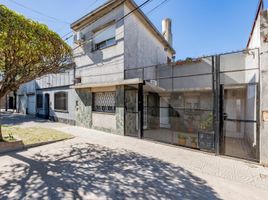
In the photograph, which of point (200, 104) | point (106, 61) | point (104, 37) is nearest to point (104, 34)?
point (104, 37)

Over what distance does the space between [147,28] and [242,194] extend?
10647 mm

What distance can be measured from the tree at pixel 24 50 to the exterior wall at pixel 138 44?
393 cm

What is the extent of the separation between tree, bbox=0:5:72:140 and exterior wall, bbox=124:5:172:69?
393 centimetres

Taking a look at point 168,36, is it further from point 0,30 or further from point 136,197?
point 136,197

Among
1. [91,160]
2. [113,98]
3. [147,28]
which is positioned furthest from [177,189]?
[147,28]

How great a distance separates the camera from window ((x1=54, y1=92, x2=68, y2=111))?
12.8 metres

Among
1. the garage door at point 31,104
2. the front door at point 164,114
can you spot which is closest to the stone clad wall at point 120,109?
the front door at point 164,114

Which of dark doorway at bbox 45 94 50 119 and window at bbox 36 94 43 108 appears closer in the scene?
dark doorway at bbox 45 94 50 119

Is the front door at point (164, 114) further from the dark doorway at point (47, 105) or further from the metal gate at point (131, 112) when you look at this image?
the dark doorway at point (47, 105)

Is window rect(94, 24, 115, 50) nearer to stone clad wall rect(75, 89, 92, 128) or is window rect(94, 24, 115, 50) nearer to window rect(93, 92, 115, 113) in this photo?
window rect(93, 92, 115, 113)

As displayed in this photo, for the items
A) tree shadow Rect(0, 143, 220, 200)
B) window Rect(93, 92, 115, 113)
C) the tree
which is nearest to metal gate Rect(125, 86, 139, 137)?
window Rect(93, 92, 115, 113)

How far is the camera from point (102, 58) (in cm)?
989

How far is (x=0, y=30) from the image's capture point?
14.3 ft

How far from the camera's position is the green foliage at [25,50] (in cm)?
A: 449
